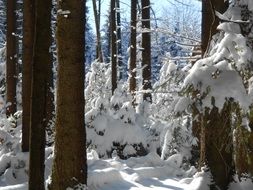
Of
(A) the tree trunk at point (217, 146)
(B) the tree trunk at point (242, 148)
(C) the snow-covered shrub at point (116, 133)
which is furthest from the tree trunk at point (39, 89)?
(C) the snow-covered shrub at point (116, 133)

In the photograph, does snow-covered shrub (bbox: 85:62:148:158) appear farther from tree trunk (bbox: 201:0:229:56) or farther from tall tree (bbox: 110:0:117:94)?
tall tree (bbox: 110:0:117:94)

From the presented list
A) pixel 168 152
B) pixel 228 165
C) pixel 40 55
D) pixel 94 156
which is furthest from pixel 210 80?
pixel 168 152

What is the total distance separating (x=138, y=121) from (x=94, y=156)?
2720 millimetres

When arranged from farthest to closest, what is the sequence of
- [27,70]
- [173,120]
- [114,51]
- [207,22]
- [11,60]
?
[114,51] → [11,60] → [27,70] → [207,22] → [173,120]

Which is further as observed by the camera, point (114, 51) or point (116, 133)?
point (114, 51)

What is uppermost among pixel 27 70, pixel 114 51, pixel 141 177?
pixel 114 51

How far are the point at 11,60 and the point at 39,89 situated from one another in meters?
9.19

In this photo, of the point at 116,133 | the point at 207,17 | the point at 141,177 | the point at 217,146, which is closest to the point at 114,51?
the point at 116,133

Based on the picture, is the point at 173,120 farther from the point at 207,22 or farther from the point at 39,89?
the point at 39,89

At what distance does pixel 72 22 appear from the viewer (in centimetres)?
659

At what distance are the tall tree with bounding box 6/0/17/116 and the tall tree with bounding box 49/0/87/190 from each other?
9662 millimetres

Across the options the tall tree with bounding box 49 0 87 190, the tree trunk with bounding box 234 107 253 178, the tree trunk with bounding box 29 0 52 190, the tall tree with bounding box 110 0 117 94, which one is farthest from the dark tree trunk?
the tall tree with bounding box 110 0 117 94

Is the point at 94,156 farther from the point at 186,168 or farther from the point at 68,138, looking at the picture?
the point at 68,138

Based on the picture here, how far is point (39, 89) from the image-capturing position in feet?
23.8
